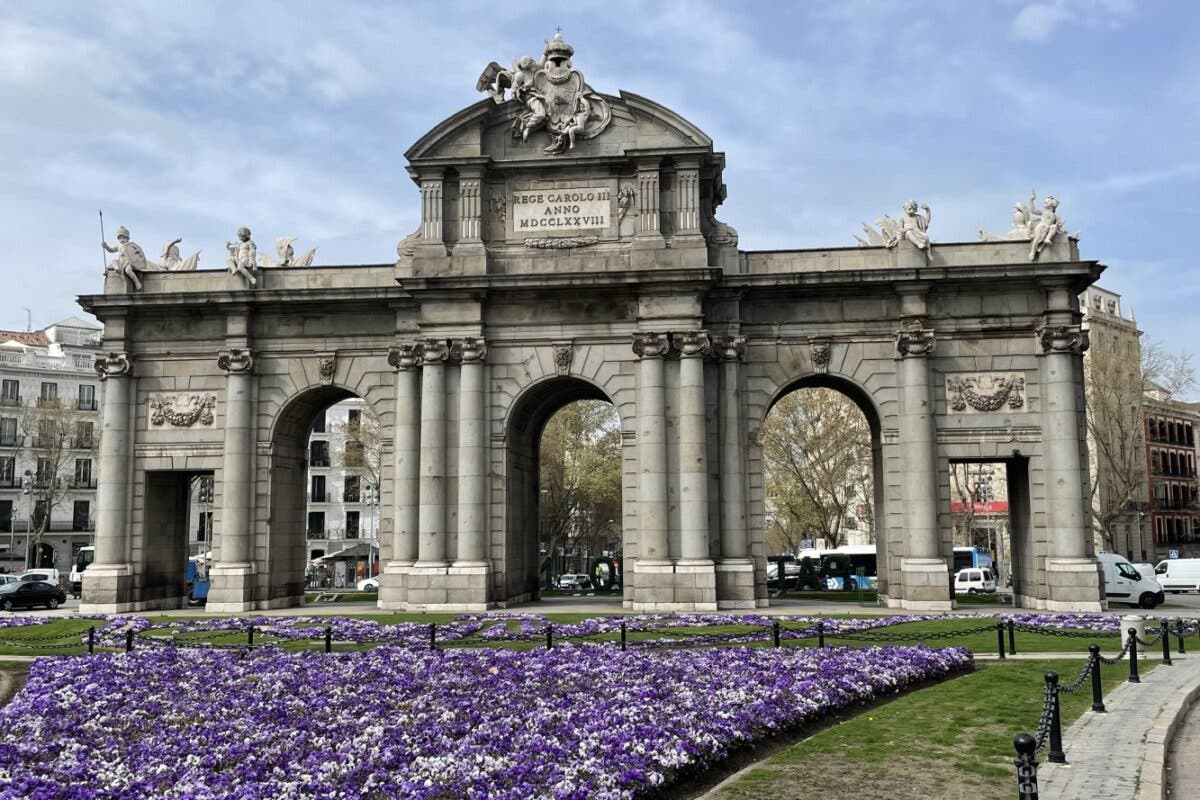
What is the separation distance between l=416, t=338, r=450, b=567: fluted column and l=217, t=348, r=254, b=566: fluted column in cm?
638

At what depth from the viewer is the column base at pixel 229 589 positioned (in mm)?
37281

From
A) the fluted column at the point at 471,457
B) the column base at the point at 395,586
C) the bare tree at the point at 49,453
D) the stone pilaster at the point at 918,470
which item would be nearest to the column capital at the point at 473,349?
the fluted column at the point at 471,457

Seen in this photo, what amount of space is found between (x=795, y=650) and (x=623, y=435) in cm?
1557

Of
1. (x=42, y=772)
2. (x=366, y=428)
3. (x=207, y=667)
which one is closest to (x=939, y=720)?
(x=42, y=772)

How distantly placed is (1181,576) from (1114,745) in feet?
172

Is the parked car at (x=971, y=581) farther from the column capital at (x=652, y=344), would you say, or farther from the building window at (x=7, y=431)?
the building window at (x=7, y=431)

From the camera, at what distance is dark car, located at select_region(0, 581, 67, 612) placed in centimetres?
4688

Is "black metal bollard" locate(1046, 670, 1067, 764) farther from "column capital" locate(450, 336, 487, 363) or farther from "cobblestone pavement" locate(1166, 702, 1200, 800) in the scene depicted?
"column capital" locate(450, 336, 487, 363)

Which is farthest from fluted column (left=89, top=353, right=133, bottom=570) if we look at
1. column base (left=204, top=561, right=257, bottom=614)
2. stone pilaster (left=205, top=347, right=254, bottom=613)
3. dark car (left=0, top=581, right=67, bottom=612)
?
dark car (left=0, top=581, right=67, bottom=612)

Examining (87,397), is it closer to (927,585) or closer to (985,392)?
(927,585)

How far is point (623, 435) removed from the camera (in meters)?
37.3

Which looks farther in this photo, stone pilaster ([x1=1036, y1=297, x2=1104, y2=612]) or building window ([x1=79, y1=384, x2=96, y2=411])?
building window ([x1=79, y1=384, x2=96, y2=411])

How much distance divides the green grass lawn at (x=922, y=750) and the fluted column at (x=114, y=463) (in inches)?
1165

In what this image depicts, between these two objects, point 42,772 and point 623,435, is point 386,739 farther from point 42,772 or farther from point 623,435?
point 623,435
